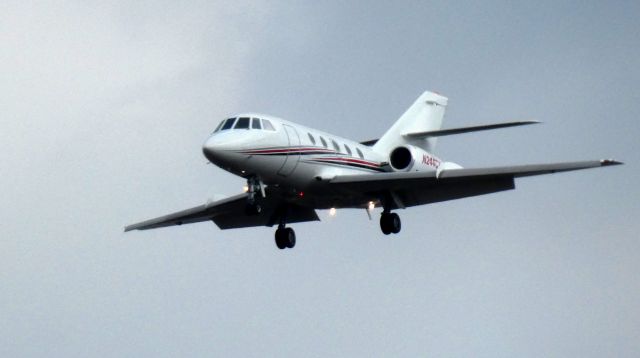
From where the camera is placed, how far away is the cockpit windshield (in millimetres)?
28578

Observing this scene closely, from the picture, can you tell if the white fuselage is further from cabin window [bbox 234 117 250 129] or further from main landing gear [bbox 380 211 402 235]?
main landing gear [bbox 380 211 402 235]

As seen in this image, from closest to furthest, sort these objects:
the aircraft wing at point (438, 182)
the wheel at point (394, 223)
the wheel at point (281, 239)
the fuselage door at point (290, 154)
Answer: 1. the fuselage door at point (290, 154)
2. the aircraft wing at point (438, 182)
3. the wheel at point (394, 223)
4. the wheel at point (281, 239)

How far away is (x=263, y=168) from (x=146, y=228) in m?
8.11

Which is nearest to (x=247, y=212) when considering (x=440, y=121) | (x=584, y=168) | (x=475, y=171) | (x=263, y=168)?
(x=263, y=168)

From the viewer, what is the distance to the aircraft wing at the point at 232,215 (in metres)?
32.7

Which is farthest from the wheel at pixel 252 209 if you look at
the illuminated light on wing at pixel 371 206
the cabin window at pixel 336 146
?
A: the illuminated light on wing at pixel 371 206

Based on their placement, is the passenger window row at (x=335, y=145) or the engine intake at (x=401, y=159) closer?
the passenger window row at (x=335, y=145)

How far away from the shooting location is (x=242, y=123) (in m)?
28.7

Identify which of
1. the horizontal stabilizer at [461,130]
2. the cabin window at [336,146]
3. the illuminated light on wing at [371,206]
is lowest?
the illuminated light on wing at [371,206]

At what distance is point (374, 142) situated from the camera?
35125 millimetres

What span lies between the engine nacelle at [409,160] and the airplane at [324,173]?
0.03 m

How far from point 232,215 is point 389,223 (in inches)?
202

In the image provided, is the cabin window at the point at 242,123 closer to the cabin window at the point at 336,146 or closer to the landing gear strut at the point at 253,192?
the landing gear strut at the point at 253,192

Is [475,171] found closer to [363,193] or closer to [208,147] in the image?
[363,193]
